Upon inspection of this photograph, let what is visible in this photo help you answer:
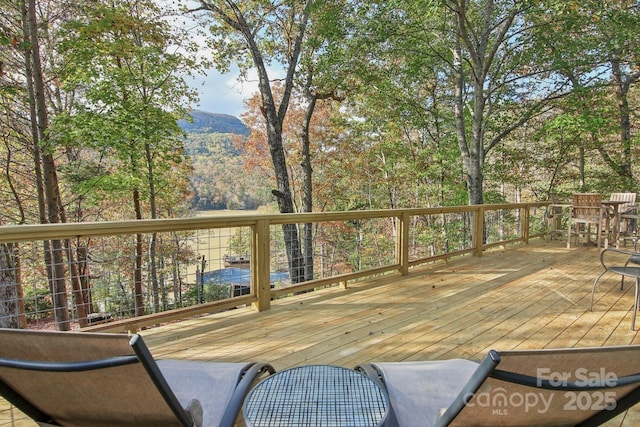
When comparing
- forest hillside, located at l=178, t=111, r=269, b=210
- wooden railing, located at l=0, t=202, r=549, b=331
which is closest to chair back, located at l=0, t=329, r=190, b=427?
wooden railing, located at l=0, t=202, r=549, b=331

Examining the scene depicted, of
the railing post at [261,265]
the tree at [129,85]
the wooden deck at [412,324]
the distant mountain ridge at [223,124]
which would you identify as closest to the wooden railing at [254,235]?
the railing post at [261,265]

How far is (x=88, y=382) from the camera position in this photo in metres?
0.97

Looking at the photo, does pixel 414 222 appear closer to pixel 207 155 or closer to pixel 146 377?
pixel 207 155

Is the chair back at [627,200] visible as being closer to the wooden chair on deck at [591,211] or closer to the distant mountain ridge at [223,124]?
the wooden chair on deck at [591,211]

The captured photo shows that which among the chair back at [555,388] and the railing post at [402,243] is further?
the railing post at [402,243]

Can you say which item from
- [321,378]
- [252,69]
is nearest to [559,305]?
[321,378]

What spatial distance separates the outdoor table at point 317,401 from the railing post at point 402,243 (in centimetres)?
350

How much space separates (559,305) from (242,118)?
13.9m

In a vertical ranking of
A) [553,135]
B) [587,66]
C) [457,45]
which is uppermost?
Result: [457,45]

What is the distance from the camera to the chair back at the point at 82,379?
90cm

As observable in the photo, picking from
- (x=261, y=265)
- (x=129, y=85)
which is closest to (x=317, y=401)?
(x=261, y=265)

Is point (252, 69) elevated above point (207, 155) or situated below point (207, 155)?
above

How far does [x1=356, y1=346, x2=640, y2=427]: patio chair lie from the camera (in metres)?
0.85

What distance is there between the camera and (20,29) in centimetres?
626
